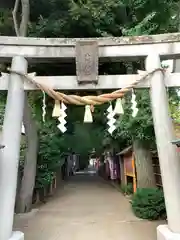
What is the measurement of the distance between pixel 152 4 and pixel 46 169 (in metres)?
8.00

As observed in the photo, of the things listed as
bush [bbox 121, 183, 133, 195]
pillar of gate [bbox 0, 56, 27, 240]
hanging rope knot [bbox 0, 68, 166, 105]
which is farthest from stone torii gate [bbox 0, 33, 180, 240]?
bush [bbox 121, 183, 133, 195]

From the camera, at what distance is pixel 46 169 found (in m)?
12.6

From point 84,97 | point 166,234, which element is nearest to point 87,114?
point 84,97

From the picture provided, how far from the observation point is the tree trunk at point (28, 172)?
35.4 ft

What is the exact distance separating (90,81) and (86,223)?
513 centimetres

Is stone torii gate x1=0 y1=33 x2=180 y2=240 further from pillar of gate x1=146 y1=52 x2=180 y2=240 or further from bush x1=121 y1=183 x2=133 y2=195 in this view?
bush x1=121 y1=183 x2=133 y2=195

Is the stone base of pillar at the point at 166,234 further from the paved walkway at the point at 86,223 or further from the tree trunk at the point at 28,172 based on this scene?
the tree trunk at the point at 28,172

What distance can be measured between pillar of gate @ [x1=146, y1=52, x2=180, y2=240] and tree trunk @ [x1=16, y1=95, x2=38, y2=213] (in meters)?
6.05

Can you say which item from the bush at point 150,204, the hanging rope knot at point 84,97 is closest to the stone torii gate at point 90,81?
the hanging rope knot at point 84,97

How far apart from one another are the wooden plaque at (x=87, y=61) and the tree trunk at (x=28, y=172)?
5.32m

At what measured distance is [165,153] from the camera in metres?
5.48

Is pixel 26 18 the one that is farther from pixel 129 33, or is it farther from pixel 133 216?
pixel 133 216

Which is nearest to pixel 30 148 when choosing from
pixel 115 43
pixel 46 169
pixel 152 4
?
pixel 46 169

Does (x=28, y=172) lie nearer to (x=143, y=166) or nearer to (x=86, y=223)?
(x=86, y=223)
